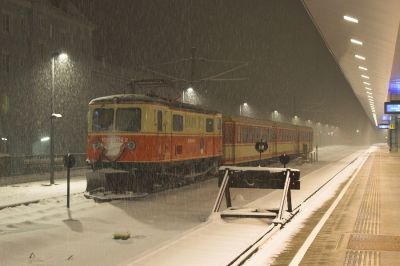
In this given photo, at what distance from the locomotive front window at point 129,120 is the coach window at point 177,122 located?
6.49 feet

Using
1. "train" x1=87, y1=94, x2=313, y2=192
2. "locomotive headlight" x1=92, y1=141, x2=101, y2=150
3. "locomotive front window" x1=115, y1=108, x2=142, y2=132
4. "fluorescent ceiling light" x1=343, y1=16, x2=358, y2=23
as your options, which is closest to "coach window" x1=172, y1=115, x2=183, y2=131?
"train" x1=87, y1=94, x2=313, y2=192

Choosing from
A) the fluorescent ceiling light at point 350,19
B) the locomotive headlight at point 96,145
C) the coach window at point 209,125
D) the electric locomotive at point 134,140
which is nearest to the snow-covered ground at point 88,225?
the electric locomotive at point 134,140

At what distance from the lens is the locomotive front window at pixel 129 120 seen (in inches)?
A: 731

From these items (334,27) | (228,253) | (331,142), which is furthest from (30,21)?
(331,142)

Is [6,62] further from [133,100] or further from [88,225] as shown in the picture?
[88,225]

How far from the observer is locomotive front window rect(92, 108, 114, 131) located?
18.9 metres

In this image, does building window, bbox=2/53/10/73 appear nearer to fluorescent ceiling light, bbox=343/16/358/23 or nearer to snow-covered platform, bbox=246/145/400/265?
fluorescent ceiling light, bbox=343/16/358/23

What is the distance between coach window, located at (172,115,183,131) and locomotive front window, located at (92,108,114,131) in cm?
243

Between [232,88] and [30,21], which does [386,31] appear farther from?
[232,88]

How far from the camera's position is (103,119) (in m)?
19.0

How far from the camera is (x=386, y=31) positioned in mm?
17234

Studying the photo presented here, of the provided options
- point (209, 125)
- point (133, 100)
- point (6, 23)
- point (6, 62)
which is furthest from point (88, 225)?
point (6, 23)

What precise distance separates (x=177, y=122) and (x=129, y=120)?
2.47 metres

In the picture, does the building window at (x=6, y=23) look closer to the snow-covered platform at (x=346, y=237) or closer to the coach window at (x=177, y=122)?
the coach window at (x=177, y=122)
